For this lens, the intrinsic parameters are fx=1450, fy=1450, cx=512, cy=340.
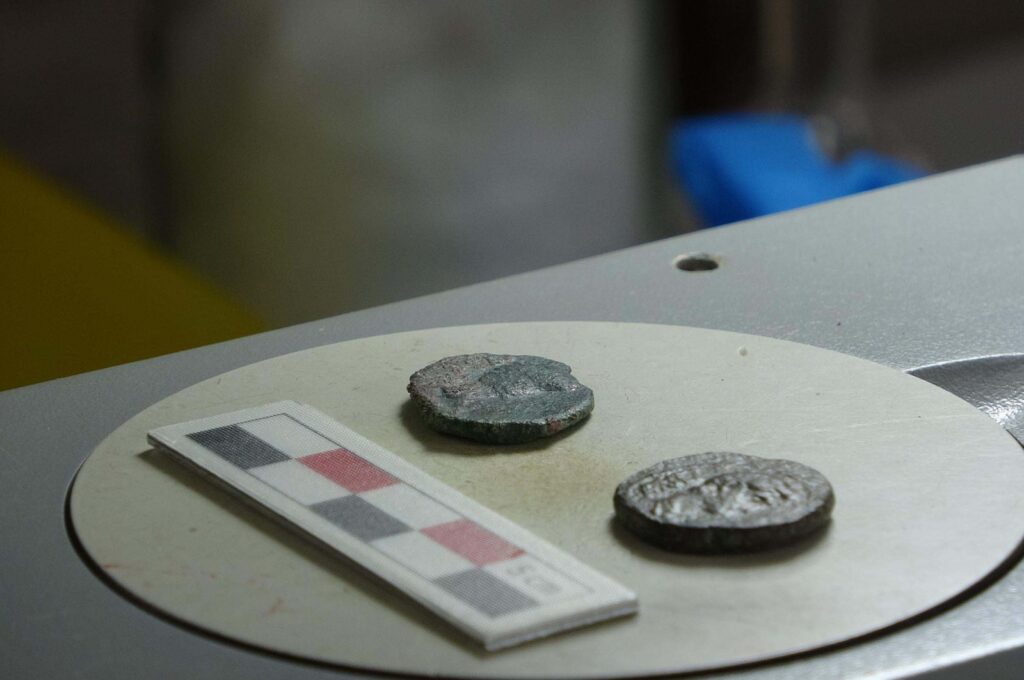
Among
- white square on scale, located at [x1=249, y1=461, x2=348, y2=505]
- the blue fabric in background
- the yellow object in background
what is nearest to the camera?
white square on scale, located at [x1=249, y1=461, x2=348, y2=505]

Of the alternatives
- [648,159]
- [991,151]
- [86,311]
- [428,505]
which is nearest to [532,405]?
[428,505]

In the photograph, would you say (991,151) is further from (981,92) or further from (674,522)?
(674,522)

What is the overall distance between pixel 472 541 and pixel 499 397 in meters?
0.14

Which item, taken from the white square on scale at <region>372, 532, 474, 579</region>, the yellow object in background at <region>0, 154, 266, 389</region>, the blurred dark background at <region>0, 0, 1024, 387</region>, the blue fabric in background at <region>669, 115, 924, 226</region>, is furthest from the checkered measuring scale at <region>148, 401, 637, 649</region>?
the blue fabric in background at <region>669, 115, 924, 226</region>

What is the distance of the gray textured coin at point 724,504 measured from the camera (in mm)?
564

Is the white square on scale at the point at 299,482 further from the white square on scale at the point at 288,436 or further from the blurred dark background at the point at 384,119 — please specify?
the blurred dark background at the point at 384,119

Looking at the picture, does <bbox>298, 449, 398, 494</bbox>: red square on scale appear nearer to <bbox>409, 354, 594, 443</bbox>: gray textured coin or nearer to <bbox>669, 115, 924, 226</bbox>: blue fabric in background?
<bbox>409, 354, 594, 443</bbox>: gray textured coin

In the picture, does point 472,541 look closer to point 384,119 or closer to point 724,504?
point 724,504

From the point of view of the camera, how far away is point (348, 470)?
25.5 inches

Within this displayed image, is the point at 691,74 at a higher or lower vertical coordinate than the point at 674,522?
lower

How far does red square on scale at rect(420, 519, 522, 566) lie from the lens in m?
0.56

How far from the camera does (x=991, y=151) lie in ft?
10.7

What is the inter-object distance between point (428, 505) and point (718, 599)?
5.4 inches

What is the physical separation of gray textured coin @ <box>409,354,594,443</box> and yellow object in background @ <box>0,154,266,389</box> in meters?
1.02
